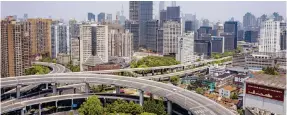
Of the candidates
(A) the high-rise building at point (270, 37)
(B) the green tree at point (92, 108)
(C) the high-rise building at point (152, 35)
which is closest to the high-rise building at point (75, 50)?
(C) the high-rise building at point (152, 35)

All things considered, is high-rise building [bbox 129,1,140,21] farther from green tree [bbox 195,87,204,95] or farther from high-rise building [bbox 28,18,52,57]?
green tree [bbox 195,87,204,95]

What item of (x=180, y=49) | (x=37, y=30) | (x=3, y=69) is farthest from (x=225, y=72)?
(x=37, y=30)

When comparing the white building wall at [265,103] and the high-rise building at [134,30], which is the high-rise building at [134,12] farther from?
the white building wall at [265,103]

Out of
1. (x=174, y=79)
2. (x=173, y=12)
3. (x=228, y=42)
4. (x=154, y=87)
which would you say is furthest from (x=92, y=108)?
(x=173, y=12)

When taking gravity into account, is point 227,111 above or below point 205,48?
below

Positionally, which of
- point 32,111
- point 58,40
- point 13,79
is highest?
point 58,40

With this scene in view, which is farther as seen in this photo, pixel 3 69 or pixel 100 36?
pixel 100 36

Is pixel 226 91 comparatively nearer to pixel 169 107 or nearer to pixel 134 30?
pixel 169 107

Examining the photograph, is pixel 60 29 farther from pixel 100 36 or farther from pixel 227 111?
pixel 227 111
